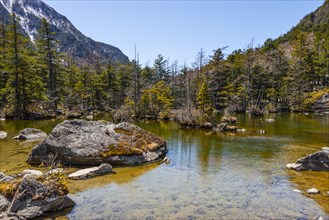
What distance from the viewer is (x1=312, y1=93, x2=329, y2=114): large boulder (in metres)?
62.9

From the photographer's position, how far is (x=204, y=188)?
41.4 feet

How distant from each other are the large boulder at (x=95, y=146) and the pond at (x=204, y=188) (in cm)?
112

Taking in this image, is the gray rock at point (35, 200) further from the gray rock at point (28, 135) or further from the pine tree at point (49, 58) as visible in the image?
the pine tree at point (49, 58)

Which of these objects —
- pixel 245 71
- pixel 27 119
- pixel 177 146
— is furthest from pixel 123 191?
pixel 245 71

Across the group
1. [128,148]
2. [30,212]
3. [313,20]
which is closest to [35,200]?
[30,212]

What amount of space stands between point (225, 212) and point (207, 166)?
690cm

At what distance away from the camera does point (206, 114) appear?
37.8 meters

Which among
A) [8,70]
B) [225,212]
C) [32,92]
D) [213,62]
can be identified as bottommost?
[225,212]

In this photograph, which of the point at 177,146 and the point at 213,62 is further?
the point at 213,62

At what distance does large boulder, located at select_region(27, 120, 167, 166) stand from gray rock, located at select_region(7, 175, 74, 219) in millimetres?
5995

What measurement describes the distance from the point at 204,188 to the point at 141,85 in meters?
64.8

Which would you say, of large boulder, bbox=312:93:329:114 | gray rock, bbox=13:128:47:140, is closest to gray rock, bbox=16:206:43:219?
gray rock, bbox=13:128:47:140

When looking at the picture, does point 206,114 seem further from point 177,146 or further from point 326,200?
point 326,200

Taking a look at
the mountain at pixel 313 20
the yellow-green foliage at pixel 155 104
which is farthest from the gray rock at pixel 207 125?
the mountain at pixel 313 20
